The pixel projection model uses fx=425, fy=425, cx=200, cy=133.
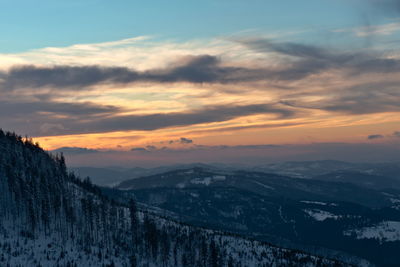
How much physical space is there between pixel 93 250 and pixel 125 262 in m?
16.0

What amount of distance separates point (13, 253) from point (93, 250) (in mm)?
41755

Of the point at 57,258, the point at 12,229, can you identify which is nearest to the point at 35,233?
the point at 12,229

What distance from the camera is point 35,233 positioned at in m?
194

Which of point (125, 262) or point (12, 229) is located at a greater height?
point (12, 229)

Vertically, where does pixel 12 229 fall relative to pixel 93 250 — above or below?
above

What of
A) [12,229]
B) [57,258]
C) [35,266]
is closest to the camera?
[35,266]

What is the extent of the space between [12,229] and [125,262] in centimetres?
5292

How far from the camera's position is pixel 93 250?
19888 cm

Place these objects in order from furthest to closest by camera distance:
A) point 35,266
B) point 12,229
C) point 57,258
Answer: point 12,229
point 57,258
point 35,266

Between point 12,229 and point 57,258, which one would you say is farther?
point 12,229

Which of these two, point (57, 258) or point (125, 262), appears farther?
point (125, 262)

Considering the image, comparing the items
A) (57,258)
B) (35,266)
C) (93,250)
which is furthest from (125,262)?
(35,266)

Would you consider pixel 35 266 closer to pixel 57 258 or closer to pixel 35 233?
pixel 57 258

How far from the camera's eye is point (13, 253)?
540 feet
